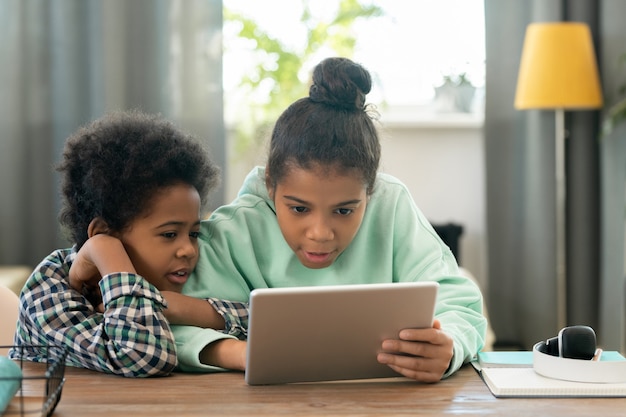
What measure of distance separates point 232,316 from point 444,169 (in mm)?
2747

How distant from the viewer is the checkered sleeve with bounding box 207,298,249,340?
1377 mm

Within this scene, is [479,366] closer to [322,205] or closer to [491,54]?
[322,205]

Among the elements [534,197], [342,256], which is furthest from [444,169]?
[342,256]

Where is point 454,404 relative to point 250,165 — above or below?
below

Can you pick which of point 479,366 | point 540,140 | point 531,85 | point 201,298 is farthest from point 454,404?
point 540,140

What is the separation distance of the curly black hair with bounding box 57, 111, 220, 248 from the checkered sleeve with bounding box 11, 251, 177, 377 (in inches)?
4.3

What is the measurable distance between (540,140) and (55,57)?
79.2 inches

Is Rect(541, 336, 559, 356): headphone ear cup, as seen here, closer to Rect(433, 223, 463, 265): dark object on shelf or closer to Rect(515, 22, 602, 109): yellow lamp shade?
Rect(515, 22, 602, 109): yellow lamp shade

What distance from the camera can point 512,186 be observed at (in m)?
3.90

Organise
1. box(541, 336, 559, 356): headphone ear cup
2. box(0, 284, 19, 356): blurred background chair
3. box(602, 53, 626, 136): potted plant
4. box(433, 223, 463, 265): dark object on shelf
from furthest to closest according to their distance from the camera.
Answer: box(433, 223, 463, 265): dark object on shelf < box(602, 53, 626, 136): potted plant < box(0, 284, 19, 356): blurred background chair < box(541, 336, 559, 356): headphone ear cup

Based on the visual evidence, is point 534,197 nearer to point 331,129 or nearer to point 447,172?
point 447,172

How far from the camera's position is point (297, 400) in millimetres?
1108

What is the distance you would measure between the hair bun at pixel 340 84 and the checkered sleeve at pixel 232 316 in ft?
1.14

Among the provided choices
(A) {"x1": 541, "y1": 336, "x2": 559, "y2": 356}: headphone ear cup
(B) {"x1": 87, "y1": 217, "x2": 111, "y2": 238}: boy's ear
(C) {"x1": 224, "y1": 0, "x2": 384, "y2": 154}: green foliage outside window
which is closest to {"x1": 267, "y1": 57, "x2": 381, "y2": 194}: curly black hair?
(B) {"x1": 87, "y1": 217, "x2": 111, "y2": 238}: boy's ear
